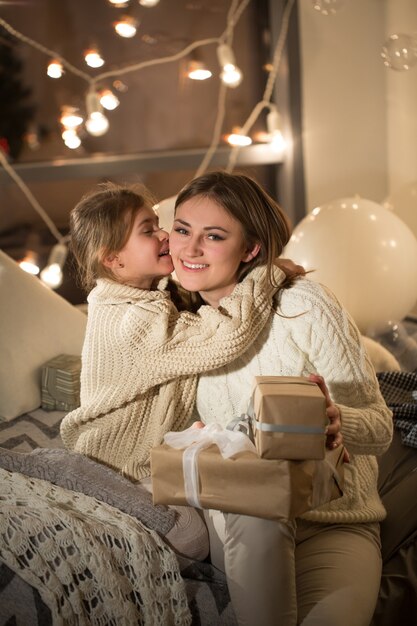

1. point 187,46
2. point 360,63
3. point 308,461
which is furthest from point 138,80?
point 308,461

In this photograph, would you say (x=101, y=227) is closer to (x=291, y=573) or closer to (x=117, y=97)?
(x=291, y=573)

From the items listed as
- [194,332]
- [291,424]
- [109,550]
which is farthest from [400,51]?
[109,550]

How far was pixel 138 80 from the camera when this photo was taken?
3939mm

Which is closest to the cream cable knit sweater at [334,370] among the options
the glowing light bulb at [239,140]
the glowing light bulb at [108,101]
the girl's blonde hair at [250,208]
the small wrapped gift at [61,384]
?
the girl's blonde hair at [250,208]

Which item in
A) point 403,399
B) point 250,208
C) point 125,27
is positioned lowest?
point 403,399

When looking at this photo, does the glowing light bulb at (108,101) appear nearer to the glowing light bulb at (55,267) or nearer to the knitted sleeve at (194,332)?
the glowing light bulb at (55,267)

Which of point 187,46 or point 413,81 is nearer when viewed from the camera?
point 413,81

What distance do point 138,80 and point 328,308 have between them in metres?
2.73

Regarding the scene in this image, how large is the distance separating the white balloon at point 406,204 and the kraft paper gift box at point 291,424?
2202 millimetres

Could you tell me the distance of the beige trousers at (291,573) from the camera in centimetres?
128

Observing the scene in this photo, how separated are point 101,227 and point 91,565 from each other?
2.59 feet

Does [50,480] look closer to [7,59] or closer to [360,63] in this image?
[7,59]

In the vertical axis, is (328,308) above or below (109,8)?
below

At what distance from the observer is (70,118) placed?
Answer: 3.68m
